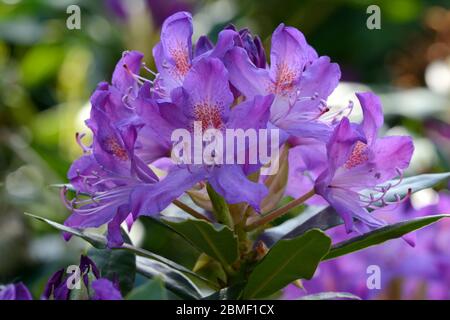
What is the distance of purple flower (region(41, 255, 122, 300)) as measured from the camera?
851mm

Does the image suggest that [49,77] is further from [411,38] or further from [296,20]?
[411,38]

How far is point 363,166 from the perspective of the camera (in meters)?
1.03

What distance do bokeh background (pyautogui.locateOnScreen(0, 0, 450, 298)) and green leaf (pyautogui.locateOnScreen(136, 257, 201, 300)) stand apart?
0.61 metres

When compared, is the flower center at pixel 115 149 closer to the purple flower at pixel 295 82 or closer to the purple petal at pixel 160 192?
the purple petal at pixel 160 192

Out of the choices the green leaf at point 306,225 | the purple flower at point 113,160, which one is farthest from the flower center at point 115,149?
the green leaf at point 306,225

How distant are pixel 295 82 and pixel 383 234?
186 mm

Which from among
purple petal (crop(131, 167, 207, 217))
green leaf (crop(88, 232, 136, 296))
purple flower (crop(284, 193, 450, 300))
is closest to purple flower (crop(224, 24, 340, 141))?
purple petal (crop(131, 167, 207, 217))

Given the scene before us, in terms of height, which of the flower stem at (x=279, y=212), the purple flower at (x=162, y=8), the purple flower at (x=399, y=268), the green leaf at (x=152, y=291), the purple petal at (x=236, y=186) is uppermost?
the purple flower at (x=162, y=8)

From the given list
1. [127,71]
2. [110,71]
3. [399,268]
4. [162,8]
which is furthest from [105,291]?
[162,8]

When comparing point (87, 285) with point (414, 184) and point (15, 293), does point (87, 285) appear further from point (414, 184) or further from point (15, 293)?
point (414, 184)

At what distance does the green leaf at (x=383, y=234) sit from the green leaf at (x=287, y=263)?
0.14 feet

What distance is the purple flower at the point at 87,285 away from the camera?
851 mm

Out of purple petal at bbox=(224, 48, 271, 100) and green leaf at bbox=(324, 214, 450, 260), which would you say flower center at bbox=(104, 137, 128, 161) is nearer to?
purple petal at bbox=(224, 48, 271, 100)

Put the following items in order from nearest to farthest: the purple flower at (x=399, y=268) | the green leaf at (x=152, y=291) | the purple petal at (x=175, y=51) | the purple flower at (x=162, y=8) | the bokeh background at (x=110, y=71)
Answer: the green leaf at (x=152, y=291), the purple petal at (x=175, y=51), the purple flower at (x=399, y=268), the bokeh background at (x=110, y=71), the purple flower at (x=162, y=8)
